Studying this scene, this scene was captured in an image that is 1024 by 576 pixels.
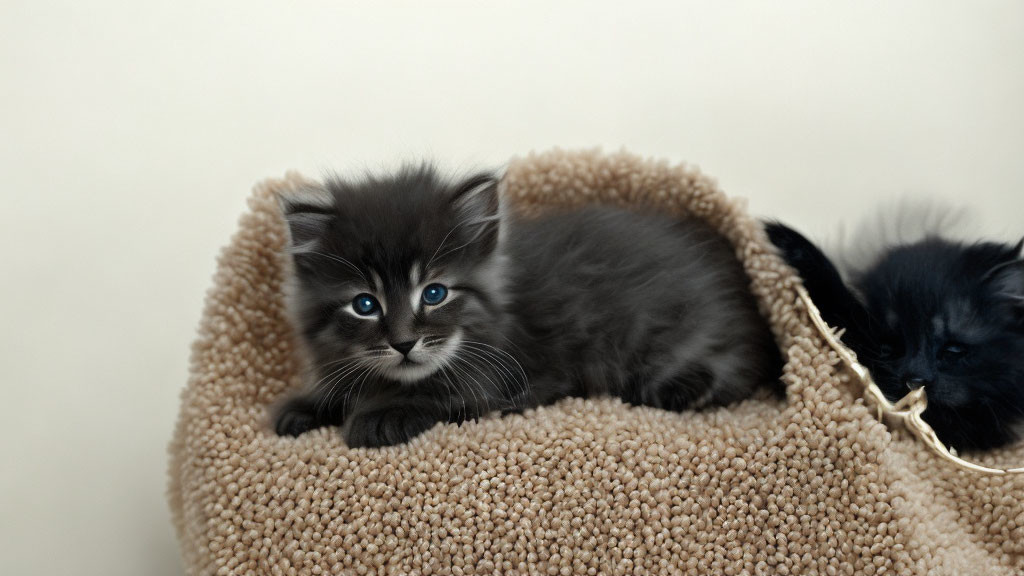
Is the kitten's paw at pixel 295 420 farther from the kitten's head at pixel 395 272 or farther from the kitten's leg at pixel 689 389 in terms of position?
the kitten's leg at pixel 689 389

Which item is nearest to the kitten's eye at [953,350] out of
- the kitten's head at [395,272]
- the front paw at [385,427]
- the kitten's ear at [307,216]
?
the kitten's head at [395,272]

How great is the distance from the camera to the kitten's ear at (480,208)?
1446mm

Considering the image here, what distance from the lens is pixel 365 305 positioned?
56.0 inches

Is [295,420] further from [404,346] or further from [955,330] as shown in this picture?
[955,330]

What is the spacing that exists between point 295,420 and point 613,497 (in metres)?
0.61

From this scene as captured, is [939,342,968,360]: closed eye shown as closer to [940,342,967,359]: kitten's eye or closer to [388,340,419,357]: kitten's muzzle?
[940,342,967,359]: kitten's eye

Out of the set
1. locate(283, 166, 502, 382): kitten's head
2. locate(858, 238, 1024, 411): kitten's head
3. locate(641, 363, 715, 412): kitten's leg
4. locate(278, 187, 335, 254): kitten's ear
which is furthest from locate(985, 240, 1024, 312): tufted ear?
locate(278, 187, 335, 254): kitten's ear

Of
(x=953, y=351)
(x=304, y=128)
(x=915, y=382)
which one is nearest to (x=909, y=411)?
(x=915, y=382)

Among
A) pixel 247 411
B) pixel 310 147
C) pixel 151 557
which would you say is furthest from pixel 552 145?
pixel 151 557

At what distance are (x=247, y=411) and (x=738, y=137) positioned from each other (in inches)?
53.1

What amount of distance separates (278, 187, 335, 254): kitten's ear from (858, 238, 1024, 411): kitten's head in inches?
38.7

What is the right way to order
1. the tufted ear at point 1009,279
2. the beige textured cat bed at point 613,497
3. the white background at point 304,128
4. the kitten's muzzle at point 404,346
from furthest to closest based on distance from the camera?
the white background at point 304,128 → the tufted ear at point 1009,279 → the kitten's muzzle at point 404,346 → the beige textured cat bed at point 613,497

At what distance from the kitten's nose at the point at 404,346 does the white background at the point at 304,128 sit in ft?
1.68

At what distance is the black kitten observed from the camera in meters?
1.42
